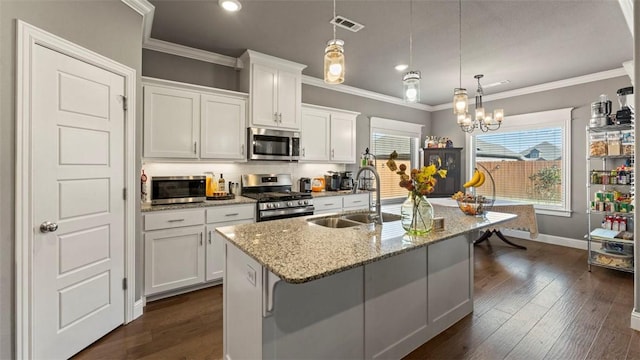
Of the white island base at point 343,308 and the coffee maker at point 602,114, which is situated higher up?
the coffee maker at point 602,114

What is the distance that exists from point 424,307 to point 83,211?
258cm

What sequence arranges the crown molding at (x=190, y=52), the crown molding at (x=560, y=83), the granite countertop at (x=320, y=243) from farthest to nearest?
the crown molding at (x=560, y=83) → the crown molding at (x=190, y=52) → the granite countertop at (x=320, y=243)

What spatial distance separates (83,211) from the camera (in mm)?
2078

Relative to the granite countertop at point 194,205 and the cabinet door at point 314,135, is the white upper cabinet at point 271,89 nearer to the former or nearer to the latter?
the cabinet door at point 314,135

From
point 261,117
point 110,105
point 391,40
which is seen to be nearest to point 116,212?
point 110,105

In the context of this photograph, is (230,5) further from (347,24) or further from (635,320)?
(635,320)

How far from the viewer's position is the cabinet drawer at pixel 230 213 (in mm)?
3050

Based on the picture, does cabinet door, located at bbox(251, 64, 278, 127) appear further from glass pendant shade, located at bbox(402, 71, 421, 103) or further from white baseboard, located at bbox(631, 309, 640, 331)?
white baseboard, located at bbox(631, 309, 640, 331)

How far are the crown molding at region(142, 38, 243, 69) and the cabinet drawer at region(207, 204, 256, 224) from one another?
1853 mm

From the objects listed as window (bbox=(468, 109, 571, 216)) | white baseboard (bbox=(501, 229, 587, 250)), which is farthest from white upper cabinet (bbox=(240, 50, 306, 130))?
white baseboard (bbox=(501, 229, 587, 250))

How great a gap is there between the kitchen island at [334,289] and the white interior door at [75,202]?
1.16 m

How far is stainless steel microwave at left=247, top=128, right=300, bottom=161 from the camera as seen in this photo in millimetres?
3594

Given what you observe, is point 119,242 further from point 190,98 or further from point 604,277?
point 604,277

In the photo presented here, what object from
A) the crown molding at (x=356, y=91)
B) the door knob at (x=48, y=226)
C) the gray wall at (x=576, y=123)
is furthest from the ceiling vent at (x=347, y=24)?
the gray wall at (x=576, y=123)
